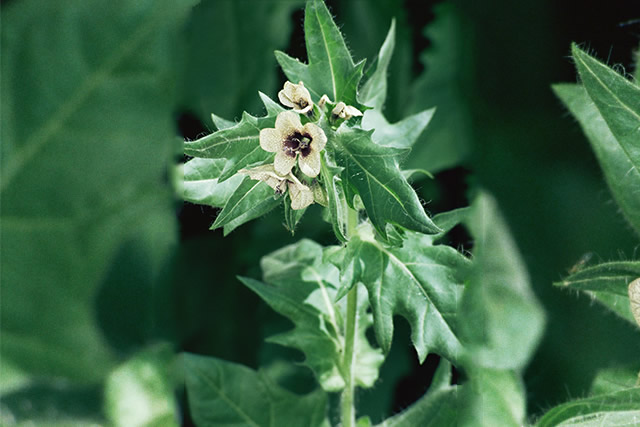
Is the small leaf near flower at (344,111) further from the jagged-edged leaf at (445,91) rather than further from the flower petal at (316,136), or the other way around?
the jagged-edged leaf at (445,91)

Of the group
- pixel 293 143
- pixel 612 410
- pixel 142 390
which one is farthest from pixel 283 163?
pixel 142 390

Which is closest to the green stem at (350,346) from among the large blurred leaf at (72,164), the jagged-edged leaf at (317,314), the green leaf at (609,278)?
the jagged-edged leaf at (317,314)

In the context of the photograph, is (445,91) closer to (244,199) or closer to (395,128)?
(395,128)

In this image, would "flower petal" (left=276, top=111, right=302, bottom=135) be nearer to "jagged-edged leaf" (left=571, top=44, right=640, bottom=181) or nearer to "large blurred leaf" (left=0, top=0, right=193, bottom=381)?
"jagged-edged leaf" (left=571, top=44, right=640, bottom=181)

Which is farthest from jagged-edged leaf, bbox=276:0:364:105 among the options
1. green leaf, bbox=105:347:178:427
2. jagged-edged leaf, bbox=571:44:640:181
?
green leaf, bbox=105:347:178:427

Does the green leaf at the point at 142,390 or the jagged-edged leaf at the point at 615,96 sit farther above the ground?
the jagged-edged leaf at the point at 615,96

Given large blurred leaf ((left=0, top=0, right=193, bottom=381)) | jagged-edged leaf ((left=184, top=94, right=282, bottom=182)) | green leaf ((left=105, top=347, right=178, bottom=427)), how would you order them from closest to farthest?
1. jagged-edged leaf ((left=184, top=94, right=282, bottom=182))
2. green leaf ((left=105, top=347, right=178, bottom=427))
3. large blurred leaf ((left=0, top=0, right=193, bottom=381))
